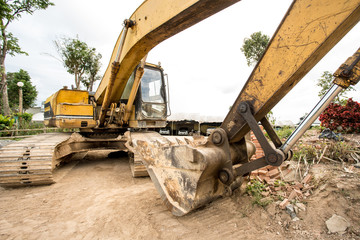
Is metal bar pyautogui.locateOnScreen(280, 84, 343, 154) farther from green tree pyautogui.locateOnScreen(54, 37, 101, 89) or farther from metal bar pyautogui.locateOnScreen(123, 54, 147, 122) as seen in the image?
green tree pyautogui.locateOnScreen(54, 37, 101, 89)

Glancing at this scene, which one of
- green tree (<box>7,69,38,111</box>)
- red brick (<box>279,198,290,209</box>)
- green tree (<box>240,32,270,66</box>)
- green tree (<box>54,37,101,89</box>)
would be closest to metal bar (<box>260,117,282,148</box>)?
red brick (<box>279,198,290,209</box>)

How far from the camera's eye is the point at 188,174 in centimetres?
198

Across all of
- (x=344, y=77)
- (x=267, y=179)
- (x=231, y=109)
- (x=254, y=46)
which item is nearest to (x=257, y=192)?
(x=267, y=179)

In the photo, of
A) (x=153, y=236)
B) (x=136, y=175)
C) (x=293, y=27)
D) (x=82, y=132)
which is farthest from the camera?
(x=82, y=132)

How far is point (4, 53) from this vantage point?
13961 millimetres

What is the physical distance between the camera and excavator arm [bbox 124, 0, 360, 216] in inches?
56.7

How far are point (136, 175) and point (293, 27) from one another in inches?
138

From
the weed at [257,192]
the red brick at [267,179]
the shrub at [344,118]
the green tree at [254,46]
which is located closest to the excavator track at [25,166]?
the weed at [257,192]

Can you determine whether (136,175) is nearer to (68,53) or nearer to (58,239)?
(58,239)

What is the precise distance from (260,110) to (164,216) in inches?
63.0

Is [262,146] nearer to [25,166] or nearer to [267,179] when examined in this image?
[267,179]

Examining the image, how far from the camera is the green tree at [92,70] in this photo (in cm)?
1850

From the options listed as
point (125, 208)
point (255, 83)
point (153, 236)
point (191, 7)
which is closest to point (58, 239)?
point (125, 208)

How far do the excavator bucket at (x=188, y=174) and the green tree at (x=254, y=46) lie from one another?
12.5 meters
